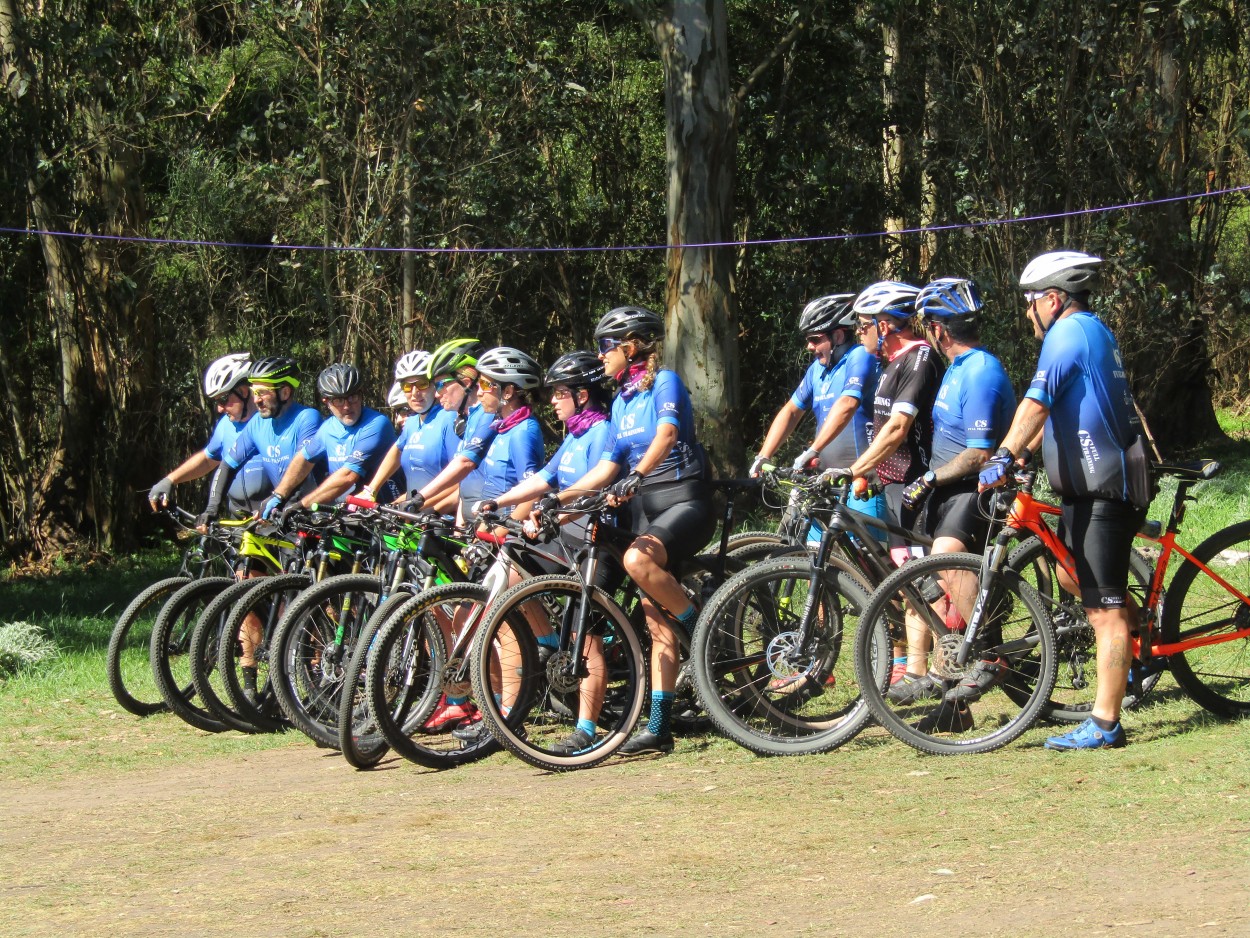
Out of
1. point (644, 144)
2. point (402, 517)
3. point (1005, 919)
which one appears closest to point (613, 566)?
point (402, 517)

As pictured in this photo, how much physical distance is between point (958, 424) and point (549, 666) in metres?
2.38

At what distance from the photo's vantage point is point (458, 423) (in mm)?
9258

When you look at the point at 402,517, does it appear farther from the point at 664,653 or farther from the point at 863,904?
the point at 863,904

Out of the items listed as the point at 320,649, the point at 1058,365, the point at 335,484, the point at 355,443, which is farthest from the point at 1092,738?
the point at 355,443

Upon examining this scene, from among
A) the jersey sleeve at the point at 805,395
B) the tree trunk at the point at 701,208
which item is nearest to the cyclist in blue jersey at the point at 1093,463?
the jersey sleeve at the point at 805,395

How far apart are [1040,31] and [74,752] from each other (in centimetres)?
1238

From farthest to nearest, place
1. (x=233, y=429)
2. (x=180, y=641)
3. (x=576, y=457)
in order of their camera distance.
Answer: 1. (x=233, y=429)
2. (x=180, y=641)
3. (x=576, y=457)

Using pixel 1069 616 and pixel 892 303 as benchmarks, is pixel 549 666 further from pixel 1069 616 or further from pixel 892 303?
pixel 892 303

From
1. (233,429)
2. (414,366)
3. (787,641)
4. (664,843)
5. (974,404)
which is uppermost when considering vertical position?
(414,366)

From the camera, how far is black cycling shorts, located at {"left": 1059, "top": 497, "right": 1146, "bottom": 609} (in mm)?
6887

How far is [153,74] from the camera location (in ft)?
62.2

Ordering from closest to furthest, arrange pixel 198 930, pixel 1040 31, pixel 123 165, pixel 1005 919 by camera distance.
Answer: pixel 1005 919 < pixel 198 930 < pixel 1040 31 < pixel 123 165

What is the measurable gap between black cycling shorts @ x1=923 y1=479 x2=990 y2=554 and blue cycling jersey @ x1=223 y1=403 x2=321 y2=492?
4.33 meters

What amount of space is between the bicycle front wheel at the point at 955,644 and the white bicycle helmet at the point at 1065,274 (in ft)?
4.17
